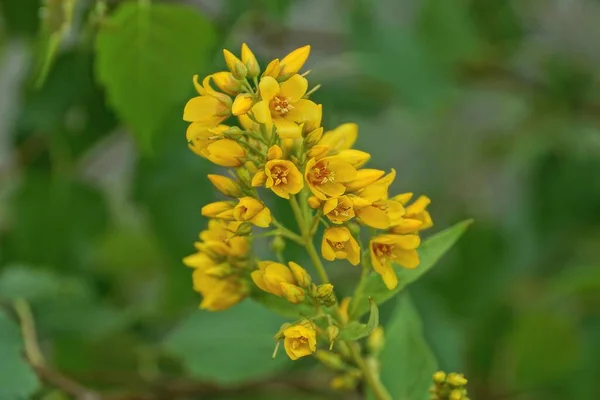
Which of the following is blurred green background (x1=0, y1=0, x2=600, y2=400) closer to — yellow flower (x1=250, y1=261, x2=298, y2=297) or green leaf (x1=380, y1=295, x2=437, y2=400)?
green leaf (x1=380, y1=295, x2=437, y2=400)

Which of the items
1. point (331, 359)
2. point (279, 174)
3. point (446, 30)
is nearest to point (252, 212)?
point (279, 174)

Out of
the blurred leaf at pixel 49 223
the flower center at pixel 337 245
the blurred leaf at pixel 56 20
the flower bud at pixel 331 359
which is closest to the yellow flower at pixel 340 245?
the flower center at pixel 337 245

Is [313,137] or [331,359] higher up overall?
Result: [313,137]

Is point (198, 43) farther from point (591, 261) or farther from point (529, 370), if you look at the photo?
point (591, 261)

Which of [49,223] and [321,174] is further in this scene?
[49,223]

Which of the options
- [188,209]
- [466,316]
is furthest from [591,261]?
[188,209]

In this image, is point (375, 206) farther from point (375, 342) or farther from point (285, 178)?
point (375, 342)

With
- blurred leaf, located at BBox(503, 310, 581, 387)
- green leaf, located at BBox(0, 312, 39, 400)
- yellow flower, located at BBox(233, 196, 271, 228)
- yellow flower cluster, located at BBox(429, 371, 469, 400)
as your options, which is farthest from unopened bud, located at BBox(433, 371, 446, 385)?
blurred leaf, located at BBox(503, 310, 581, 387)
